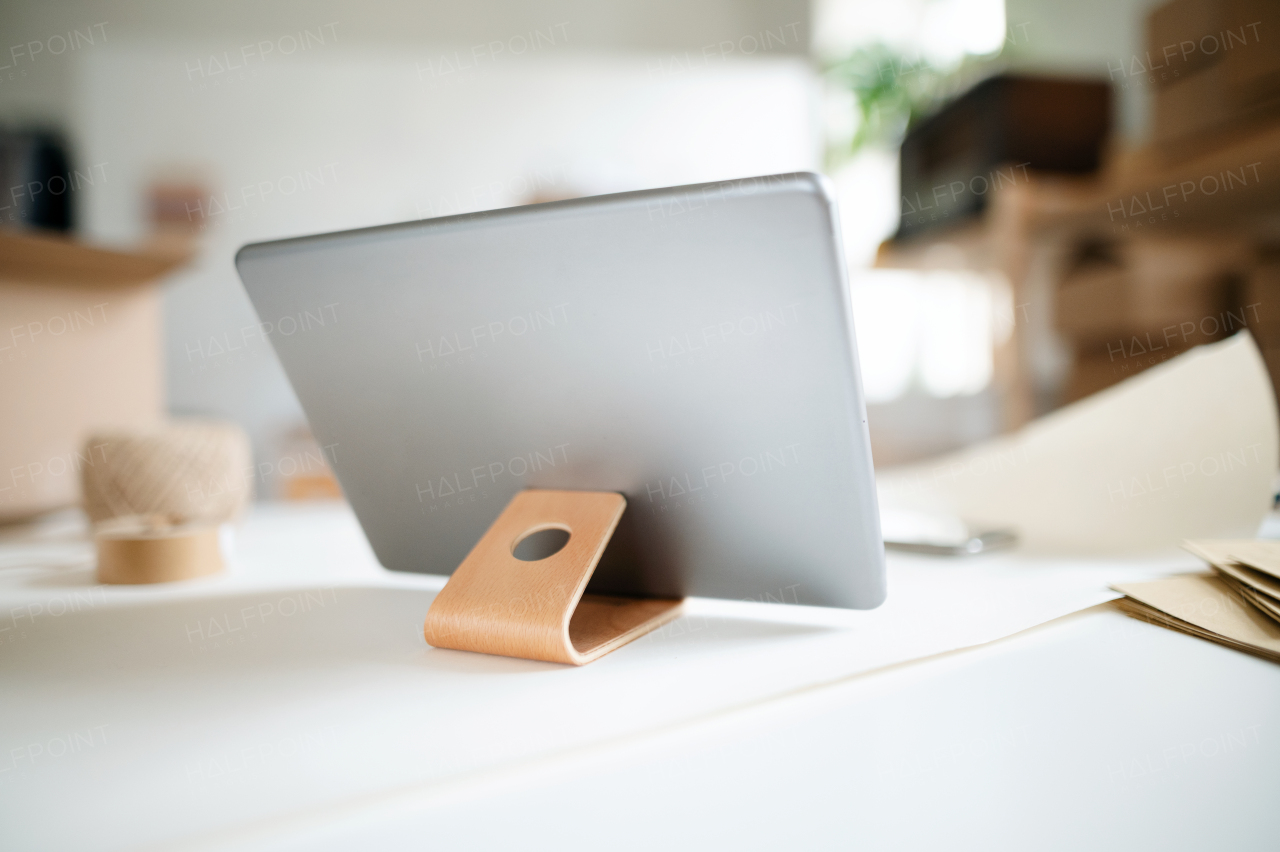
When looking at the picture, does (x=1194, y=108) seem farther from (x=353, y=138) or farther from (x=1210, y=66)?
(x=353, y=138)

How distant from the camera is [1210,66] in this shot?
146 cm

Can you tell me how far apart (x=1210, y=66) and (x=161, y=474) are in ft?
6.01

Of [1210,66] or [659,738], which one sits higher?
[1210,66]

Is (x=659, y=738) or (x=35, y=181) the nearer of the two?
(x=659, y=738)

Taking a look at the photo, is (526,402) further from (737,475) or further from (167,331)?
(167,331)

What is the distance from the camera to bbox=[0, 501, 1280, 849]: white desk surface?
28 cm

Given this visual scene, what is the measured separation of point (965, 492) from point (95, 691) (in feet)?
2.86

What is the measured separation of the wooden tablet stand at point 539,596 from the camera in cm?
41

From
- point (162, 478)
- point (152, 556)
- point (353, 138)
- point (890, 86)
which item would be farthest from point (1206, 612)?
point (353, 138)

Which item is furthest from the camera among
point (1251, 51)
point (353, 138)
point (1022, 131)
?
point (353, 138)

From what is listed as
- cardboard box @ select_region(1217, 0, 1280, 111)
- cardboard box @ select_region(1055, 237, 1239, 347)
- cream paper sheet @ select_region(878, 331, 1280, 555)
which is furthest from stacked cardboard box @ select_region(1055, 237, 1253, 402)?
cream paper sheet @ select_region(878, 331, 1280, 555)

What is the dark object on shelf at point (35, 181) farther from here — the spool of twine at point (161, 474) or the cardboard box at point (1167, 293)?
the cardboard box at point (1167, 293)

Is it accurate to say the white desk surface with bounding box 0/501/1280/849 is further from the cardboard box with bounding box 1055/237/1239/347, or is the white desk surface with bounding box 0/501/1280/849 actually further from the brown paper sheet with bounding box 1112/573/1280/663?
the cardboard box with bounding box 1055/237/1239/347

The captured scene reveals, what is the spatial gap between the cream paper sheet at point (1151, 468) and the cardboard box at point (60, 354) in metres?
1.15
